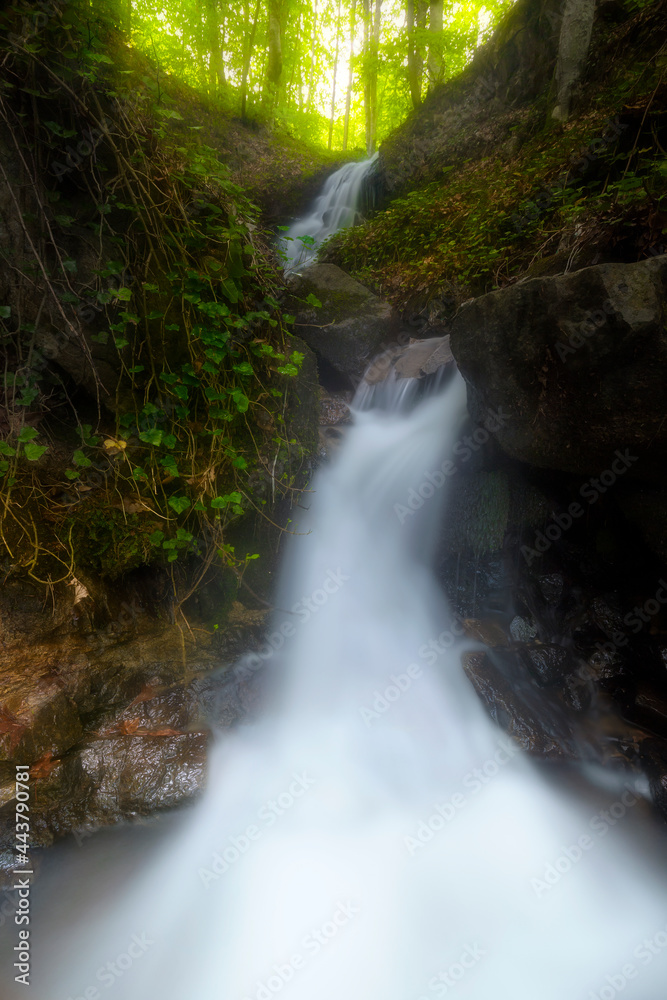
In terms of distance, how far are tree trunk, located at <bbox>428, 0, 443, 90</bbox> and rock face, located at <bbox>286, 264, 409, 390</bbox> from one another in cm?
671

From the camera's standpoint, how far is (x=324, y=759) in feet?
10.4

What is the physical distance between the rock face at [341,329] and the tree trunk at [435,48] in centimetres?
671

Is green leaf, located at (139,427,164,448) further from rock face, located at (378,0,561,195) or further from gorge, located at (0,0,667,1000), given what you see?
rock face, located at (378,0,561,195)

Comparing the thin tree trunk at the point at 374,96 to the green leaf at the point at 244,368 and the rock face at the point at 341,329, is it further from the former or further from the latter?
the green leaf at the point at 244,368

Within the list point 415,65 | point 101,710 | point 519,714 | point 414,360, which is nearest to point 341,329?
point 414,360

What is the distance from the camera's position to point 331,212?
9.74m

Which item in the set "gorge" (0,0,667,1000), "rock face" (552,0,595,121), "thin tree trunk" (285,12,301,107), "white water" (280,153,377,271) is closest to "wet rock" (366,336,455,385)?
"gorge" (0,0,667,1000)

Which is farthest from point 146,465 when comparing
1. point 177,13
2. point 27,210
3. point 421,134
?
point 177,13

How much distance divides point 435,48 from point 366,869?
13.4 m

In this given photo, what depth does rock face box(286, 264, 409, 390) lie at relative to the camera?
5.81 meters

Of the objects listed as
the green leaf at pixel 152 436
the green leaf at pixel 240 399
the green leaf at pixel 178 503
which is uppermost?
the green leaf at pixel 240 399

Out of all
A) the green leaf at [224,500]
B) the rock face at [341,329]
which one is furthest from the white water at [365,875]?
the rock face at [341,329]

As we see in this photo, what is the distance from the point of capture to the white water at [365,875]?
2184 mm

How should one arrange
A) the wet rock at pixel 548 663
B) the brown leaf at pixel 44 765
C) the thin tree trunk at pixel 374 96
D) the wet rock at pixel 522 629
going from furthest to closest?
the thin tree trunk at pixel 374 96
the wet rock at pixel 522 629
the wet rock at pixel 548 663
the brown leaf at pixel 44 765
